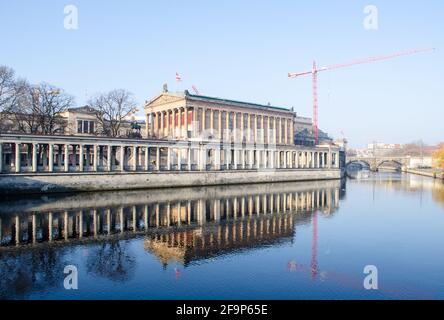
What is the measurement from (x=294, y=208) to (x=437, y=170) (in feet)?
270

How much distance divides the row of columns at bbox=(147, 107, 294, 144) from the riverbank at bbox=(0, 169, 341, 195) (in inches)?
827

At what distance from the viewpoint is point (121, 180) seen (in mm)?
55156

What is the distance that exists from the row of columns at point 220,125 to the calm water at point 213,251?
5520 cm

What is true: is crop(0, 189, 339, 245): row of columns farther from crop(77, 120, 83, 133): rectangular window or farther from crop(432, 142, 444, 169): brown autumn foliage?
crop(77, 120, 83, 133): rectangular window

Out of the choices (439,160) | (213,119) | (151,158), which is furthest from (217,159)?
(439,160)

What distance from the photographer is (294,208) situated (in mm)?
41375

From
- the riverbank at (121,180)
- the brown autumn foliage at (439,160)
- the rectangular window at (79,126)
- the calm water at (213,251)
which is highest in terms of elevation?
the rectangular window at (79,126)

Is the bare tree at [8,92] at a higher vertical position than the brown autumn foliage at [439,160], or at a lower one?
higher

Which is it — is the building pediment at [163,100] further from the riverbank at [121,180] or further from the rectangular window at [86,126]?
the riverbank at [121,180]

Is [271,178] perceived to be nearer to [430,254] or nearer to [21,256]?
[430,254]

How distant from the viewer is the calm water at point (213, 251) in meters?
15.8

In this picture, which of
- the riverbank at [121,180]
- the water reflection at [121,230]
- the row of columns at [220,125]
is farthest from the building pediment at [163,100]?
the water reflection at [121,230]

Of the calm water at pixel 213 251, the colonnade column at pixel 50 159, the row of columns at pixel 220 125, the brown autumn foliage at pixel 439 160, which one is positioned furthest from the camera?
the brown autumn foliage at pixel 439 160
